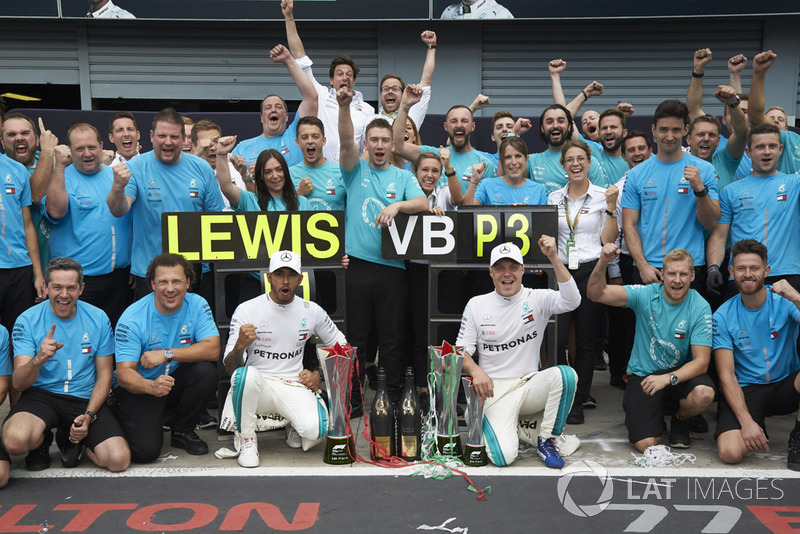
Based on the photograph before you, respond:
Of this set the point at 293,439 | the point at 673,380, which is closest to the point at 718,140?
the point at 673,380

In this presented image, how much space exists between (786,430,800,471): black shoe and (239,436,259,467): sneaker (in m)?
3.68

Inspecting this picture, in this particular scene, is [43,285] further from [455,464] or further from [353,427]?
[455,464]

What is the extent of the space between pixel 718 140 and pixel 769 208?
1.05m

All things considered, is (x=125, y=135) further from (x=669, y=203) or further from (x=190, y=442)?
(x=669, y=203)

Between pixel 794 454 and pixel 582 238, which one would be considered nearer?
pixel 794 454

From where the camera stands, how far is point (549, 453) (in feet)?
17.4

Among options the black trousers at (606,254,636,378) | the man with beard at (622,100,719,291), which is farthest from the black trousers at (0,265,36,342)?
the black trousers at (606,254,636,378)

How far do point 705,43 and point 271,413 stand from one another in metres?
11.4

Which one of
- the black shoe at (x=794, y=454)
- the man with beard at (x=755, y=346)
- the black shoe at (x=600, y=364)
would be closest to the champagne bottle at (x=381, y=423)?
the man with beard at (x=755, y=346)

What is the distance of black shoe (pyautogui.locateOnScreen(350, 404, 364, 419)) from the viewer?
6350 mm

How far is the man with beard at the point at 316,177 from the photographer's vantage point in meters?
6.52

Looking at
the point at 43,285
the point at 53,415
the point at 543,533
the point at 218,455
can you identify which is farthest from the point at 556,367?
the point at 43,285

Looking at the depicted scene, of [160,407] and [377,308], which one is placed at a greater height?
[377,308]

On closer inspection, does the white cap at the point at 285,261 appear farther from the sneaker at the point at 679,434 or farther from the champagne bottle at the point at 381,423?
the sneaker at the point at 679,434
